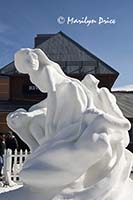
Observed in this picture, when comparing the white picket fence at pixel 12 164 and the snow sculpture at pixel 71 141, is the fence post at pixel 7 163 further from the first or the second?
the snow sculpture at pixel 71 141

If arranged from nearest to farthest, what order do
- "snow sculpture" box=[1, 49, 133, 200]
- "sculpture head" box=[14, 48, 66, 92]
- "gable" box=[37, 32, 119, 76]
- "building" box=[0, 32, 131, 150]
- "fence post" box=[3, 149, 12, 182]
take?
"snow sculpture" box=[1, 49, 133, 200] → "sculpture head" box=[14, 48, 66, 92] → "fence post" box=[3, 149, 12, 182] → "building" box=[0, 32, 131, 150] → "gable" box=[37, 32, 119, 76]

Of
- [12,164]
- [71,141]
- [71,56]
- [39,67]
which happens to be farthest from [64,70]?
[71,141]

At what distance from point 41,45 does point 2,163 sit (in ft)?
61.2

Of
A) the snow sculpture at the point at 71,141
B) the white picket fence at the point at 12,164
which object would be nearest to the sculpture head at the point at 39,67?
the snow sculpture at the point at 71,141

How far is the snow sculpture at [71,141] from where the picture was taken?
445 cm

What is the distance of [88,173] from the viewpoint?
4.70 meters

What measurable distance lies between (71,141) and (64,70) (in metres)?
20.5

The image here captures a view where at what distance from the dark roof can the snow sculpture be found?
1930 centimetres

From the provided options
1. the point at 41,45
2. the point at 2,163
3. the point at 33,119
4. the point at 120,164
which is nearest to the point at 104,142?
the point at 120,164

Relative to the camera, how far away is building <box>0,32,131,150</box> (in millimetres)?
24125

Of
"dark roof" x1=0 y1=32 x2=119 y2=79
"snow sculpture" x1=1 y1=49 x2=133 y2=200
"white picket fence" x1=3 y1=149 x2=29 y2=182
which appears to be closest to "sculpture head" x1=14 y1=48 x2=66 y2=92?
"snow sculpture" x1=1 y1=49 x2=133 y2=200

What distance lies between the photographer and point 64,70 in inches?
981

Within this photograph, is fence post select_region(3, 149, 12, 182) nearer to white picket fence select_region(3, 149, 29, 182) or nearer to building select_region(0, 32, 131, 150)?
white picket fence select_region(3, 149, 29, 182)

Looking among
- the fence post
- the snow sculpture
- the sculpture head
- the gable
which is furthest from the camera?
the gable
